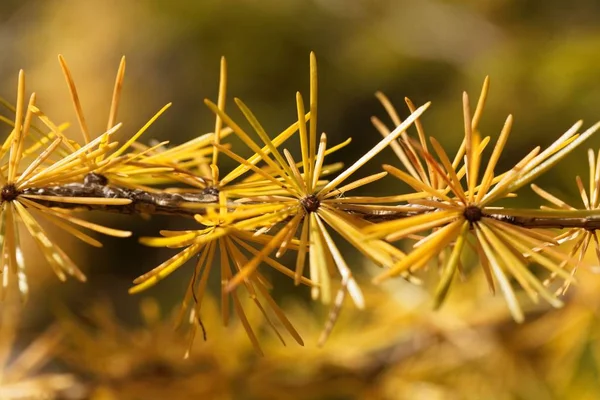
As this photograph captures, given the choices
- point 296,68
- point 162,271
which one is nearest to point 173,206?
point 162,271

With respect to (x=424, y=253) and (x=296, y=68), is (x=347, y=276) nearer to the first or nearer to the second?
(x=424, y=253)

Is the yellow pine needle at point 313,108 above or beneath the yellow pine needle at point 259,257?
above

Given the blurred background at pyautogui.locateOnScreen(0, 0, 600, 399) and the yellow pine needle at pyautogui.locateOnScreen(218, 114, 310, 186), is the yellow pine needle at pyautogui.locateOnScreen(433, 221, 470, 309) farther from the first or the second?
the blurred background at pyautogui.locateOnScreen(0, 0, 600, 399)

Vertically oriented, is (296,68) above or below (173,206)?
above

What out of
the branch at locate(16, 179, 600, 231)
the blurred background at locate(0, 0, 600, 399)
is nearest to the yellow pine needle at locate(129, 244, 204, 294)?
the branch at locate(16, 179, 600, 231)

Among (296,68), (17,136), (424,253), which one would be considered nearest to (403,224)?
(424,253)

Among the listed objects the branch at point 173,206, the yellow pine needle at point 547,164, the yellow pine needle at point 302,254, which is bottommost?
the yellow pine needle at point 302,254

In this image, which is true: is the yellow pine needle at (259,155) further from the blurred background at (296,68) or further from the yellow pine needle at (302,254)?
the blurred background at (296,68)

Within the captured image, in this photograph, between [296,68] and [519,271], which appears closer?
[519,271]

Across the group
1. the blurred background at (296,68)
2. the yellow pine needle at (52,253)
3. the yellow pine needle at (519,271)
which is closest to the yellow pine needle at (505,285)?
the yellow pine needle at (519,271)

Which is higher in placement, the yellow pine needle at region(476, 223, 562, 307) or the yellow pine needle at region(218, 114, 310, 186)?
the yellow pine needle at region(218, 114, 310, 186)

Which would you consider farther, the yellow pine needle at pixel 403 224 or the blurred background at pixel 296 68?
the blurred background at pixel 296 68

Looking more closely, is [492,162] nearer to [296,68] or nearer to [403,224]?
[403,224]
